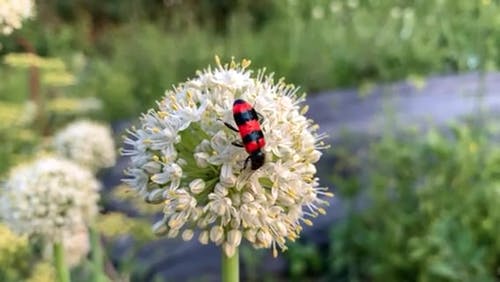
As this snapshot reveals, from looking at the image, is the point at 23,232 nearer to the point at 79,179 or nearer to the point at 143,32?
the point at 79,179

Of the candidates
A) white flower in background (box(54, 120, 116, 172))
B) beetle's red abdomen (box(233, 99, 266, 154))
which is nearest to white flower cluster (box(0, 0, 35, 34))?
beetle's red abdomen (box(233, 99, 266, 154))

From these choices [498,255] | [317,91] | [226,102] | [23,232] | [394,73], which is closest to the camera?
[226,102]

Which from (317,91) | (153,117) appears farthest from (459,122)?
(153,117)

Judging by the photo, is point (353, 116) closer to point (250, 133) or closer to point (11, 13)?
point (11, 13)

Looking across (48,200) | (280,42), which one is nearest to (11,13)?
(48,200)

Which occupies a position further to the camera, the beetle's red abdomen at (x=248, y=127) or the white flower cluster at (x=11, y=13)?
the white flower cluster at (x=11, y=13)

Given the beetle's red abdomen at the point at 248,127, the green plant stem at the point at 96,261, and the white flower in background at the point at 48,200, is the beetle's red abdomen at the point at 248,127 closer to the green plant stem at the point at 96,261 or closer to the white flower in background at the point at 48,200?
the green plant stem at the point at 96,261

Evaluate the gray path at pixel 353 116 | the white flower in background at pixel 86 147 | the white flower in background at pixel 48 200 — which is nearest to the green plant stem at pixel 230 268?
the white flower in background at pixel 48 200
